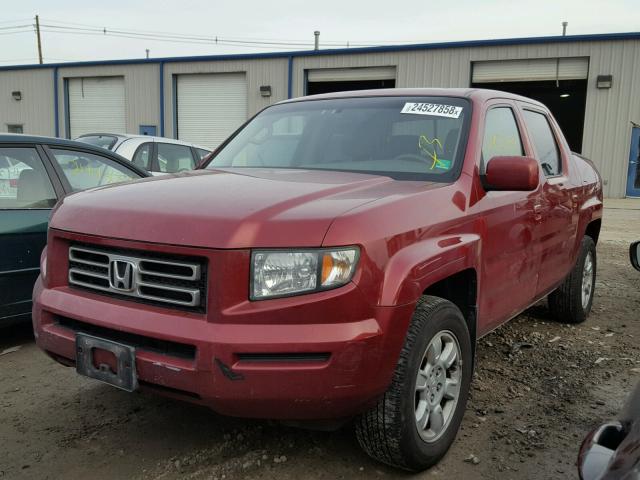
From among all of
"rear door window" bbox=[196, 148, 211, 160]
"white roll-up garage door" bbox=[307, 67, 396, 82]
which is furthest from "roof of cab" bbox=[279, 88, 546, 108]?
"white roll-up garage door" bbox=[307, 67, 396, 82]

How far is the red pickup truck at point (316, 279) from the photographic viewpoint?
214cm

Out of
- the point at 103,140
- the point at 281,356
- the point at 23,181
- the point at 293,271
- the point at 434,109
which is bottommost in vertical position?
the point at 281,356

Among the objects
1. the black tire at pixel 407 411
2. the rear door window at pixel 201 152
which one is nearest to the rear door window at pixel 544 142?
the black tire at pixel 407 411

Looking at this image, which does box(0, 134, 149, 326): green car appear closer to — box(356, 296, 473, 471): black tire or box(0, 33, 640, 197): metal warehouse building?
box(356, 296, 473, 471): black tire

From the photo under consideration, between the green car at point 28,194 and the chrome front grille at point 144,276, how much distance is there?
5.57 feet

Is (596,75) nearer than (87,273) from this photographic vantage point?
No

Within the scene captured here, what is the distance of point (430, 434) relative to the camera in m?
2.65

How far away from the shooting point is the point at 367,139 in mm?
3381

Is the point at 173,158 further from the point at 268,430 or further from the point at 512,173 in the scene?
the point at 512,173

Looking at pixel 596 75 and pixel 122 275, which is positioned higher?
pixel 596 75

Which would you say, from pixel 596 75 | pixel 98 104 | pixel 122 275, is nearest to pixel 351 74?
pixel 596 75

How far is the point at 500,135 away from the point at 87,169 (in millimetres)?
3164

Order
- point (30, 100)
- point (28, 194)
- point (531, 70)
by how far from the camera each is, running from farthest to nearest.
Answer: point (30, 100) → point (531, 70) → point (28, 194)

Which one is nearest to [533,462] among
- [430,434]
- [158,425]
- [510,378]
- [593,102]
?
[430,434]
